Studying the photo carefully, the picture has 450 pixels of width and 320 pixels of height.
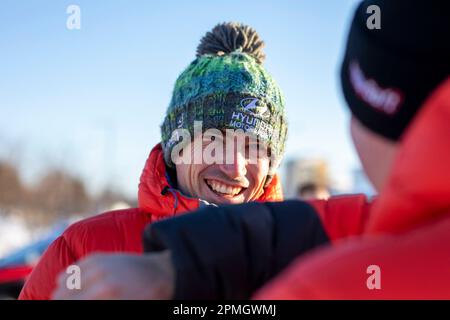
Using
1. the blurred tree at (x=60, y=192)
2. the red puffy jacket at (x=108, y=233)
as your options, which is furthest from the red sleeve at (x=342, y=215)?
the blurred tree at (x=60, y=192)

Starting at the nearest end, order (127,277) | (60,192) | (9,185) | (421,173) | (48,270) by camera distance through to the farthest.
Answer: (421,173) → (127,277) → (48,270) → (9,185) → (60,192)

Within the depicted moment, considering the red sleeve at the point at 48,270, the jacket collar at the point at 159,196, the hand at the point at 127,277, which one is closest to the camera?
the hand at the point at 127,277

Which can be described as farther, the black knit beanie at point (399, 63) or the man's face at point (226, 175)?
the man's face at point (226, 175)

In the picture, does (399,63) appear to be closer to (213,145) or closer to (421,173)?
(421,173)

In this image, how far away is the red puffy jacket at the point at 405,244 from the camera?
1.05 metres

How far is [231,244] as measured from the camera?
122cm

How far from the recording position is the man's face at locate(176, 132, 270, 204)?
8.78 feet

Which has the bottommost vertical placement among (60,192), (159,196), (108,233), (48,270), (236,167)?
(60,192)

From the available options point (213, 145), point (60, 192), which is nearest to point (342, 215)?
point (213, 145)

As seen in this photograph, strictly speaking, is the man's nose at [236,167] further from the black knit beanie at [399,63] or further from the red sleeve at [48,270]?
the black knit beanie at [399,63]

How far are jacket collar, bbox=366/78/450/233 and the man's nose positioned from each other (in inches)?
60.1

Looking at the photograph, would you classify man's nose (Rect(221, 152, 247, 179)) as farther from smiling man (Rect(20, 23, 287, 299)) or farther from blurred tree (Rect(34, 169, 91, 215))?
blurred tree (Rect(34, 169, 91, 215))

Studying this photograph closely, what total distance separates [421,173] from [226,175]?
166cm

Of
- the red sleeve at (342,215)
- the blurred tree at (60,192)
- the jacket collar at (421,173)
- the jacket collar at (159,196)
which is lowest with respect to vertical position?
the blurred tree at (60,192)
